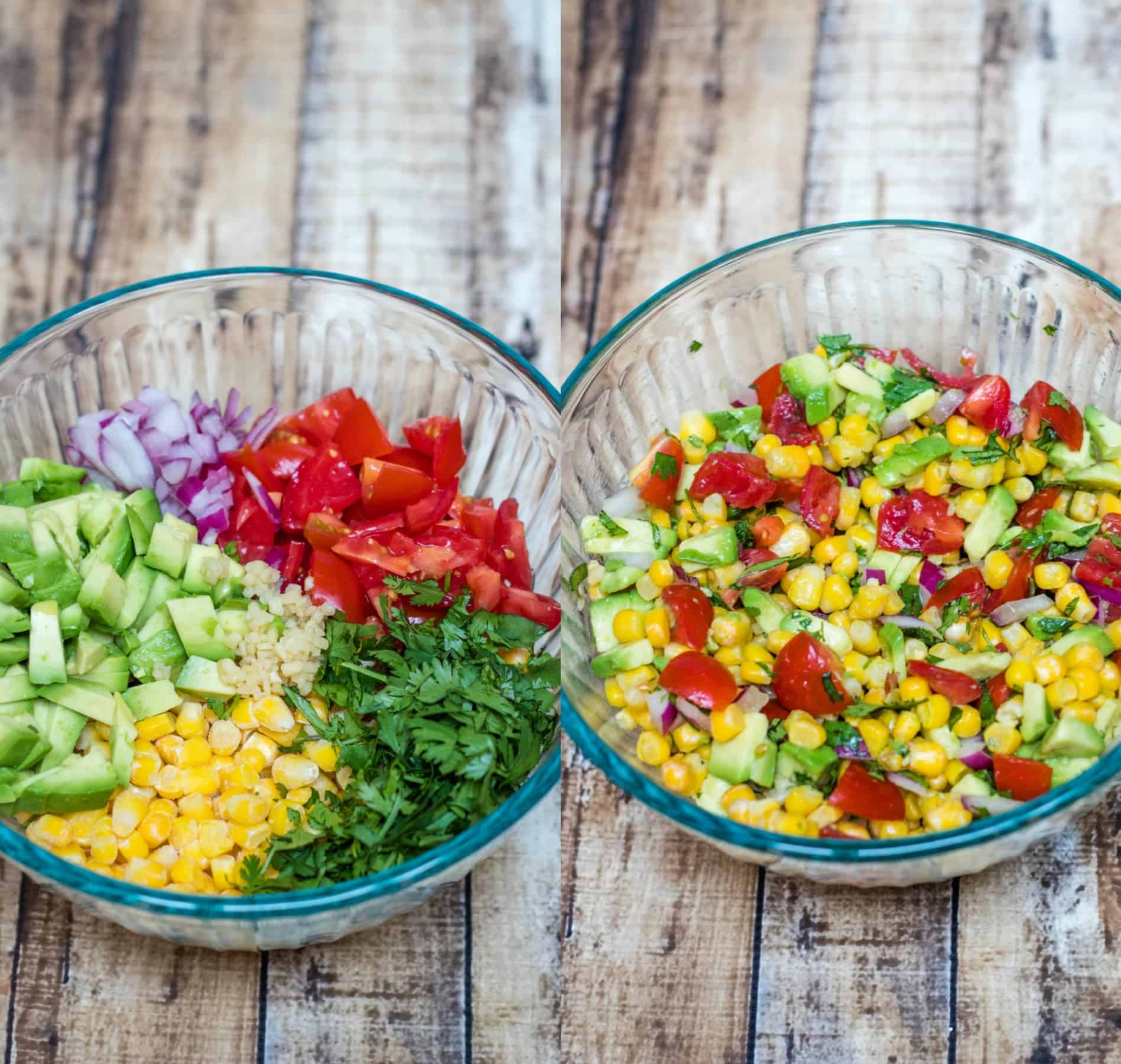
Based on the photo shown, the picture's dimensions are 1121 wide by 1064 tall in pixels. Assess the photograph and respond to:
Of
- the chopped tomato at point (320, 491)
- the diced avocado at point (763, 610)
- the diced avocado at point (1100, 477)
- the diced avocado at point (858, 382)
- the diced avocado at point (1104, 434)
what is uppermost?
the diced avocado at point (858, 382)

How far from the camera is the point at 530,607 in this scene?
2.49 metres

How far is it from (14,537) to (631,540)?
118 cm

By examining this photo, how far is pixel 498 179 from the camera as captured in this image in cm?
319

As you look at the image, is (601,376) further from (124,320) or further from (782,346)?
(124,320)

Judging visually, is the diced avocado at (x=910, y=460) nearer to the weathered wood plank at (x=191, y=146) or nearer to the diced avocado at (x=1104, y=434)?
the diced avocado at (x=1104, y=434)

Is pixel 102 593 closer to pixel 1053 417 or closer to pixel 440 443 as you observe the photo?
pixel 440 443

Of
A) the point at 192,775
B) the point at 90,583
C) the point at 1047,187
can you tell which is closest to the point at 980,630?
the point at 1047,187

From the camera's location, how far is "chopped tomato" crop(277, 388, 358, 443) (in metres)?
2.68

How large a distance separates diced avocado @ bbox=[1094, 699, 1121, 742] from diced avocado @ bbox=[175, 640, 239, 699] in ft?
2.61

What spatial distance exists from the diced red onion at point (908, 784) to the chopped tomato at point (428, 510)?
1010mm

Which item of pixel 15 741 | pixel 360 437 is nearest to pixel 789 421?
pixel 360 437

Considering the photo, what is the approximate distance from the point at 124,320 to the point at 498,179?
39.5 inches

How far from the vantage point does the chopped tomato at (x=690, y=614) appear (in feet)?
7.72

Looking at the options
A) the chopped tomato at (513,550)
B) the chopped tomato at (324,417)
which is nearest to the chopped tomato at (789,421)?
the chopped tomato at (513,550)
